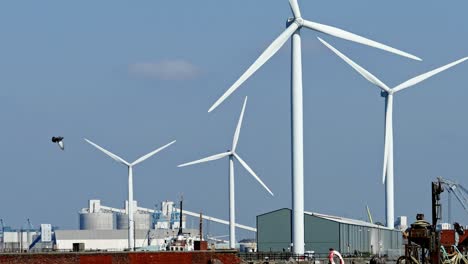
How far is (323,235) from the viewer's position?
505 feet

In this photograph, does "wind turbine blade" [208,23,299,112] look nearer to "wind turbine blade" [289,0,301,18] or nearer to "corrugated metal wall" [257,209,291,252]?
"wind turbine blade" [289,0,301,18]

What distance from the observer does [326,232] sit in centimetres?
15362

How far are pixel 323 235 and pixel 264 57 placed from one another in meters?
49.9

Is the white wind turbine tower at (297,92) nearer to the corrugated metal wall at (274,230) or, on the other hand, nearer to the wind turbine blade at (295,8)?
the wind turbine blade at (295,8)

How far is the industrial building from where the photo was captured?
154 m

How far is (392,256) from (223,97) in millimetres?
53616

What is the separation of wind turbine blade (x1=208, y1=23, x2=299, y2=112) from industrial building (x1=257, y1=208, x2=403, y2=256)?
45.9 m

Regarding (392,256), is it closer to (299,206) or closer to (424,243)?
(299,206)

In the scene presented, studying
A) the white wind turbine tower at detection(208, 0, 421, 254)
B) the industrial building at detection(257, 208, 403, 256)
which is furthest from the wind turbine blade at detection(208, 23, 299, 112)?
the industrial building at detection(257, 208, 403, 256)

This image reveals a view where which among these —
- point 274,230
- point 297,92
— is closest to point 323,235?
point 274,230

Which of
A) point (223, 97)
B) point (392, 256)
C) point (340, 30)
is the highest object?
point (340, 30)

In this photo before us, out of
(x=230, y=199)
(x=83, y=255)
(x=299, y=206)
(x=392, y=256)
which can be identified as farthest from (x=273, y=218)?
(x=83, y=255)

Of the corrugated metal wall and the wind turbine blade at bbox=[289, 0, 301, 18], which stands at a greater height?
the wind turbine blade at bbox=[289, 0, 301, 18]

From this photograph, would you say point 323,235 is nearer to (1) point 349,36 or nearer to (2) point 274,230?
(2) point 274,230
